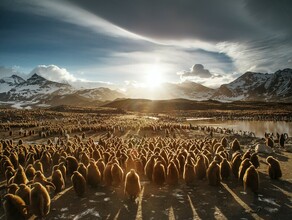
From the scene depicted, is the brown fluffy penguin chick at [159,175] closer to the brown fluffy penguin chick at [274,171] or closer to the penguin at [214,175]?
the penguin at [214,175]

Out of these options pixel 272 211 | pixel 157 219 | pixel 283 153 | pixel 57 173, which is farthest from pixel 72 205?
pixel 283 153

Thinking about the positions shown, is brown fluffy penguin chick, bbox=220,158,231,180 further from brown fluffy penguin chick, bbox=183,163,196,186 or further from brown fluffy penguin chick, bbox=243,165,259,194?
brown fluffy penguin chick, bbox=243,165,259,194

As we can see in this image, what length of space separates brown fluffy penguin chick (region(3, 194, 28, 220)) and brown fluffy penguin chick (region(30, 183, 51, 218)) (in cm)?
34

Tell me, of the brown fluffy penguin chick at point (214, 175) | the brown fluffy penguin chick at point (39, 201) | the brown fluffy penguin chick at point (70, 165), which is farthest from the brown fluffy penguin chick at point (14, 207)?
the brown fluffy penguin chick at point (214, 175)

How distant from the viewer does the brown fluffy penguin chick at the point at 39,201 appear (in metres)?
10.2

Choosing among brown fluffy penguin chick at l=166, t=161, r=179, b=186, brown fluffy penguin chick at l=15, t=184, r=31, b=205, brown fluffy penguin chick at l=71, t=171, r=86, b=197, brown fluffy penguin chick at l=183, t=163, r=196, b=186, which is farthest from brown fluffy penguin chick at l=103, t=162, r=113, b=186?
brown fluffy penguin chick at l=15, t=184, r=31, b=205

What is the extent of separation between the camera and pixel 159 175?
45.8 feet

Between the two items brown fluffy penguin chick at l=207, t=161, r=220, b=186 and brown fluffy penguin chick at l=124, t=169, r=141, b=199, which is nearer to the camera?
brown fluffy penguin chick at l=124, t=169, r=141, b=199

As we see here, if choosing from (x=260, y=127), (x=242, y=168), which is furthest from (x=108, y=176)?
(x=260, y=127)

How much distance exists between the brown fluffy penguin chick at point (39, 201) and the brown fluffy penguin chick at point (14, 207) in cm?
34

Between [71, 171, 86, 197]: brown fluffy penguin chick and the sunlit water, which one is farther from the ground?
the sunlit water

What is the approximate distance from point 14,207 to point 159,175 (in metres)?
6.97

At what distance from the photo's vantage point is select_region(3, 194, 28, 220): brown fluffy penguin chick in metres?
9.73

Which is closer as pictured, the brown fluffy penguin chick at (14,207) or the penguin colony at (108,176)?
the brown fluffy penguin chick at (14,207)
